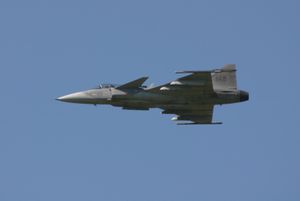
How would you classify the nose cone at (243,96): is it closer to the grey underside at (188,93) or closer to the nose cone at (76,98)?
the grey underside at (188,93)

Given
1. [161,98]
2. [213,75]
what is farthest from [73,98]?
[213,75]

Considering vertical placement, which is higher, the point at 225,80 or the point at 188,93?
the point at 225,80

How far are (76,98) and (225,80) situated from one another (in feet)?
26.9

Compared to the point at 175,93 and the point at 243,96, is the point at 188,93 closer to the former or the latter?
the point at 175,93

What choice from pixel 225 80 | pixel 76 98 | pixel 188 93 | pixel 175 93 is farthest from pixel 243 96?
pixel 76 98

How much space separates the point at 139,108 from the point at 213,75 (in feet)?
14.6

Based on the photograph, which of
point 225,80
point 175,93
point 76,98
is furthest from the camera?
point 225,80

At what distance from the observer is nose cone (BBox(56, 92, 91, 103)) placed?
158ft

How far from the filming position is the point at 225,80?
48688 millimetres

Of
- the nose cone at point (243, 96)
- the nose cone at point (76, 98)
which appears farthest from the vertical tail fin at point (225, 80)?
the nose cone at point (76, 98)

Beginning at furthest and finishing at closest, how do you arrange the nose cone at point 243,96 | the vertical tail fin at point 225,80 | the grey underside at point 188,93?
1. the vertical tail fin at point 225,80
2. the nose cone at point 243,96
3. the grey underside at point 188,93

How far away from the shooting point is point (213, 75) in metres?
48.8

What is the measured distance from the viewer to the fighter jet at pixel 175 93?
4722cm

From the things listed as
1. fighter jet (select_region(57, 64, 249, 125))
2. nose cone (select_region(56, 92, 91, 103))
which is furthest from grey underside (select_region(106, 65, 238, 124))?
nose cone (select_region(56, 92, 91, 103))
